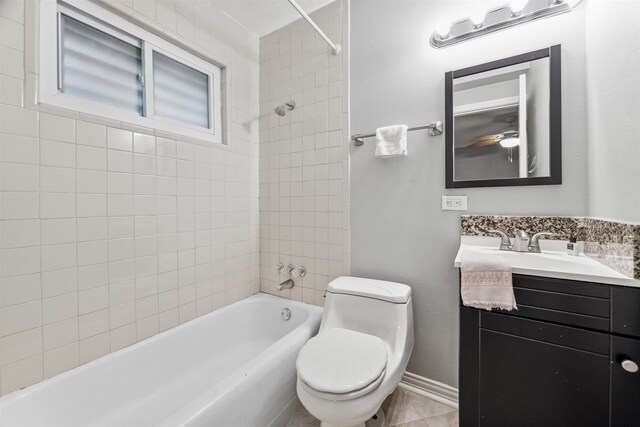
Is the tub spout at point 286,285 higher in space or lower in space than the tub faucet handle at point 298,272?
lower

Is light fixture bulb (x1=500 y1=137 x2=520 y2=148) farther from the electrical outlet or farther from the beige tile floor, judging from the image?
the beige tile floor

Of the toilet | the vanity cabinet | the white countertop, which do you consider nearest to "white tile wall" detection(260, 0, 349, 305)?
the toilet

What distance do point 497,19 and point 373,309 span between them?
158 cm

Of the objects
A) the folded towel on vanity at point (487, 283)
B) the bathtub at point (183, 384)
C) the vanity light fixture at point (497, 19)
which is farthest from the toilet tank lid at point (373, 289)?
the vanity light fixture at point (497, 19)

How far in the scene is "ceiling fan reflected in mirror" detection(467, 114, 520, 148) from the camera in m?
1.29

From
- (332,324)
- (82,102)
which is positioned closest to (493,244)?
(332,324)

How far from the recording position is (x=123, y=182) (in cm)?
133

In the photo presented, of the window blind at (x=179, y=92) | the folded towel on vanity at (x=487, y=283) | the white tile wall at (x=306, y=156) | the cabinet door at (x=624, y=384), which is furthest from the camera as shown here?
the white tile wall at (x=306, y=156)

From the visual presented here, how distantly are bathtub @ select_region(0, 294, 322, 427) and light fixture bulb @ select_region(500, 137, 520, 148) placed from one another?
1.42 m

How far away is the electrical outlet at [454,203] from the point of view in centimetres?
139

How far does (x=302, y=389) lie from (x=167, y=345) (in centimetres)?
92

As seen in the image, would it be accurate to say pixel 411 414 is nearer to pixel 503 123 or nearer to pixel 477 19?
pixel 503 123

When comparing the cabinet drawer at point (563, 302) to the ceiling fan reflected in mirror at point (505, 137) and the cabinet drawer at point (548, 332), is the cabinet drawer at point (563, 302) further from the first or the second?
the ceiling fan reflected in mirror at point (505, 137)

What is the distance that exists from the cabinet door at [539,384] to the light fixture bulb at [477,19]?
142cm
